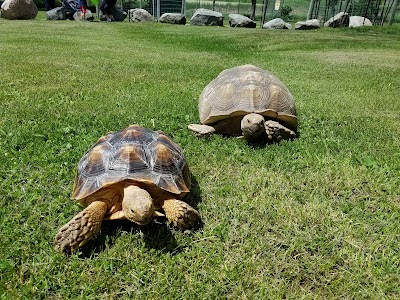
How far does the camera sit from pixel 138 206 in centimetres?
209

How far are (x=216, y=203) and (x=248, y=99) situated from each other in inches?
58.0

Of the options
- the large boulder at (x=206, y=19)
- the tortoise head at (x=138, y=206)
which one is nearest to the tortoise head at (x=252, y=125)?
the tortoise head at (x=138, y=206)

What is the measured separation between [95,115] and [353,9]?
24648 millimetres

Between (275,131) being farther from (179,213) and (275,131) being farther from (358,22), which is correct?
(358,22)

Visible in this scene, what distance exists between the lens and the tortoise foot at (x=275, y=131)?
3.83 m

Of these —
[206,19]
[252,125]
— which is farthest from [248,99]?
[206,19]

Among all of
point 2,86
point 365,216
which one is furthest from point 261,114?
point 2,86

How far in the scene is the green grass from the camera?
2125 mm

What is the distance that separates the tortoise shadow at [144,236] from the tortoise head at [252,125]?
1382 millimetres

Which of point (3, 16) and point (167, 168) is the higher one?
point (167, 168)

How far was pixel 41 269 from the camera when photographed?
2.13 metres

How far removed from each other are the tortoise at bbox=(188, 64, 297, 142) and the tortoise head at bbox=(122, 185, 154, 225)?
1.74 metres

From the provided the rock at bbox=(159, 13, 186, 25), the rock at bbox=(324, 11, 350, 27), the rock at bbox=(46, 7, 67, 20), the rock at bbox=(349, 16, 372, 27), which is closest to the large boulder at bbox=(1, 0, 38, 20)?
the rock at bbox=(46, 7, 67, 20)

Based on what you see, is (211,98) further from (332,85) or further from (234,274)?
(332,85)
